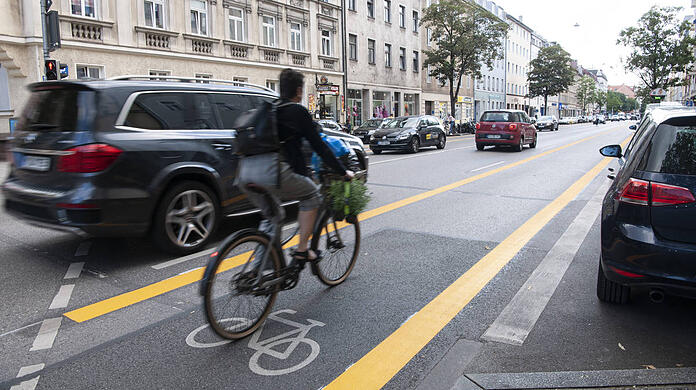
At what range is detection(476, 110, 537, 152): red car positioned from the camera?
66.5ft

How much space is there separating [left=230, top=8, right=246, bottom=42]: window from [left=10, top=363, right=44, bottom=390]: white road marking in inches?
952

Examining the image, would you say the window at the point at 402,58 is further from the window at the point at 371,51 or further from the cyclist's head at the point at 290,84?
the cyclist's head at the point at 290,84

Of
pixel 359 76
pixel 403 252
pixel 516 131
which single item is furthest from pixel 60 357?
pixel 359 76

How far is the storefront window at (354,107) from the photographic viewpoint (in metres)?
35.1

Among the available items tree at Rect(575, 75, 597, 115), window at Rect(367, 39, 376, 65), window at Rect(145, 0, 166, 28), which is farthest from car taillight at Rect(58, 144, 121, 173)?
tree at Rect(575, 75, 597, 115)

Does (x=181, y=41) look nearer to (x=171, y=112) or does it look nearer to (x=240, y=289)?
(x=171, y=112)

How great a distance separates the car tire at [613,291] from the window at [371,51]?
34.8 m

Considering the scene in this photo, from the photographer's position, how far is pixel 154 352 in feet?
10.3

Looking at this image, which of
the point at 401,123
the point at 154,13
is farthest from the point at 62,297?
the point at 154,13

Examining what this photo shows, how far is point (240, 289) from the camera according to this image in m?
3.36

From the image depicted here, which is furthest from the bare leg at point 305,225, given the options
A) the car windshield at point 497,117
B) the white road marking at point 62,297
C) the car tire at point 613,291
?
the car windshield at point 497,117

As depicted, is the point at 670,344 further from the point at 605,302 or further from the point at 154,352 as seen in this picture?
the point at 154,352

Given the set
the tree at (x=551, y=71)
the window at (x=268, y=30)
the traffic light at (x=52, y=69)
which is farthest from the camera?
the tree at (x=551, y=71)

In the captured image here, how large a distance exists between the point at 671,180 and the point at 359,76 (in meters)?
33.8
